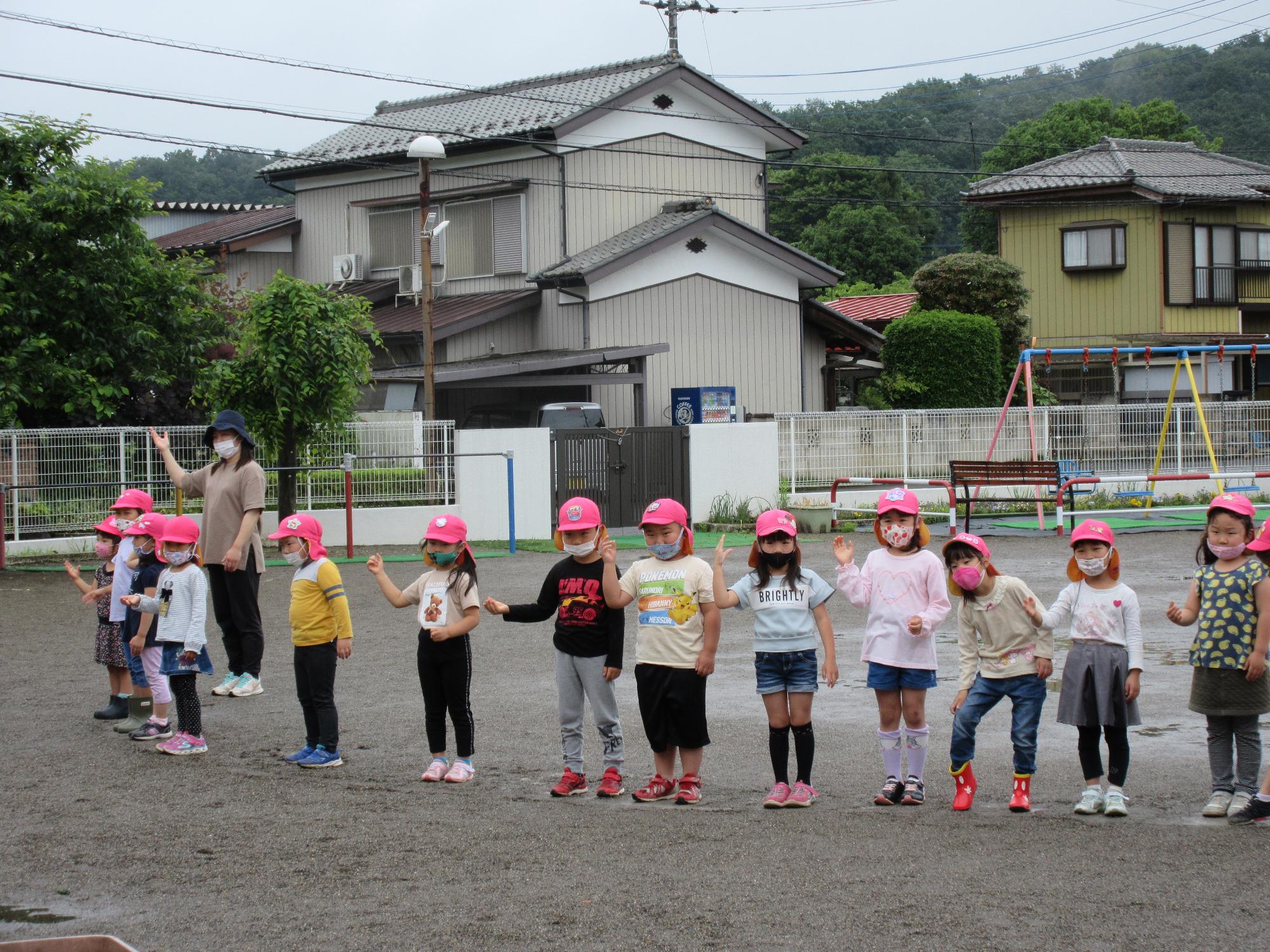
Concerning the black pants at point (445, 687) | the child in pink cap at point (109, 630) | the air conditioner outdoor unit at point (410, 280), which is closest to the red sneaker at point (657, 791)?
the black pants at point (445, 687)

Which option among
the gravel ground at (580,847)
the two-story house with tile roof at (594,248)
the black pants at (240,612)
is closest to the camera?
the gravel ground at (580,847)

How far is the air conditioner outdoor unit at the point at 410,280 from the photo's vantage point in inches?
1230

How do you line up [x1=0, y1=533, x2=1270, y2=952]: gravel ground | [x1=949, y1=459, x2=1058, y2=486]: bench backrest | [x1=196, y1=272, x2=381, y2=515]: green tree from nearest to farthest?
[x1=0, y1=533, x2=1270, y2=952]: gravel ground → [x1=196, y1=272, x2=381, y2=515]: green tree → [x1=949, y1=459, x2=1058, y2=486]: bench backrest

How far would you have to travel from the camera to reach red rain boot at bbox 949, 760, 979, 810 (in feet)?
20.9

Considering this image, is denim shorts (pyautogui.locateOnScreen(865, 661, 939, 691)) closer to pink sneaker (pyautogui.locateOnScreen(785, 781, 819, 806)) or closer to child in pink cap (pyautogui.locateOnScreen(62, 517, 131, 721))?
pink sneaker (pyautogui.locateOnScreen(785, 781, 819, 806))

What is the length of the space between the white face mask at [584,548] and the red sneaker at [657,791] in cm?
115

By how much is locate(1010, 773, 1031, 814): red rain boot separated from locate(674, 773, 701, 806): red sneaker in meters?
1.45

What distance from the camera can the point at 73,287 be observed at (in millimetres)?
20219

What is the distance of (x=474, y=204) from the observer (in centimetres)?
3133

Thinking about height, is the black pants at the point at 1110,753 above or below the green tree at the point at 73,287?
below

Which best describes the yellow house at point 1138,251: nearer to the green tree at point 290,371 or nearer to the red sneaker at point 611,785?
the green tree at point 290,371

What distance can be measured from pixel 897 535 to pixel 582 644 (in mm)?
1630

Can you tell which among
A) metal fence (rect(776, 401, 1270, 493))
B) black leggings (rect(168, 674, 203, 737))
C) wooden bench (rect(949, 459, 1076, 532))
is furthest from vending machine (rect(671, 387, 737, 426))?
black leggings (rect(168, 674, 203, 737))

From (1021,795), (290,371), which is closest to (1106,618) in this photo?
(1021,795)
